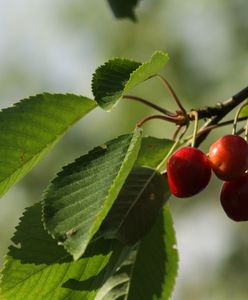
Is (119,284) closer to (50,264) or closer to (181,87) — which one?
(50,264)

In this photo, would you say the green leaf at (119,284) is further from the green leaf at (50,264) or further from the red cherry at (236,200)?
the red cherry at (236,200)

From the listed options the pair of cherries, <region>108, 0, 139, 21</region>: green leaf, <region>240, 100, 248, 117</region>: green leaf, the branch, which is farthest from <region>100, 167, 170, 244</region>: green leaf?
<region>108, 0, 139, 21</region>: green leaf

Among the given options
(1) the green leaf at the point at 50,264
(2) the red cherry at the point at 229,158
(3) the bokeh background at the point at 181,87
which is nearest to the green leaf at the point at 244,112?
(2) the red cherry at the point at 229,158

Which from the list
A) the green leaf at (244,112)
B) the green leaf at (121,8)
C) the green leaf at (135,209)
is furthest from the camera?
the green leaf at (121,8)

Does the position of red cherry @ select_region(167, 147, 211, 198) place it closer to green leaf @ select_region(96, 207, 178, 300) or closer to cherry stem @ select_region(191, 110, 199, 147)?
cherry stem @ select_region(191, 110, 199, 147)

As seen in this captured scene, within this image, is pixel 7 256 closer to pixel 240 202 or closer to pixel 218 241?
pixel 240 202
